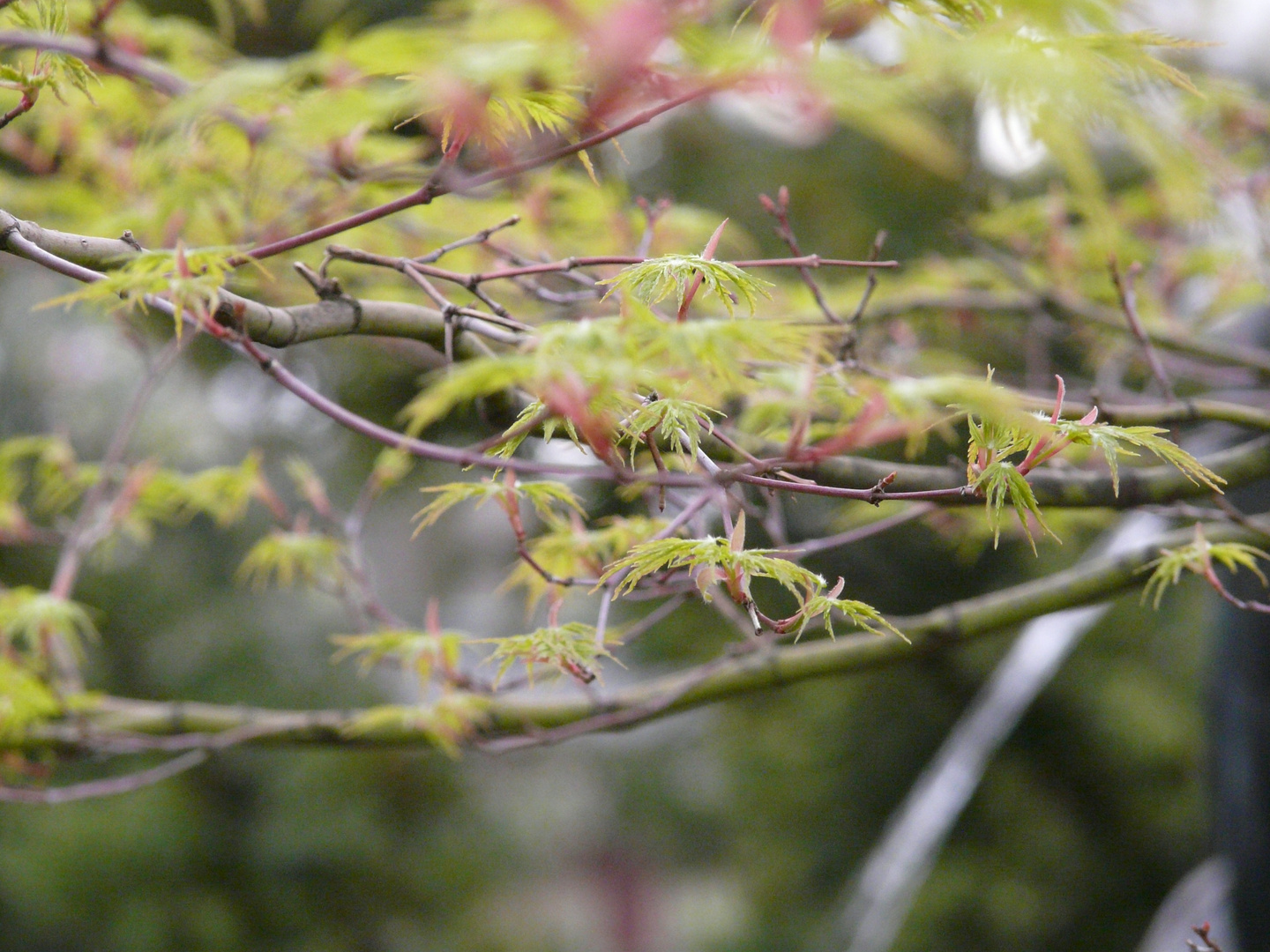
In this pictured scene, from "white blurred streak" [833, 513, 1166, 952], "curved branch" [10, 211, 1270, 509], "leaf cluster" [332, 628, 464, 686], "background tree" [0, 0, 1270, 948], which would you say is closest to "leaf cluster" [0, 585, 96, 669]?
"background tree" [0, 0, 1270, 948]

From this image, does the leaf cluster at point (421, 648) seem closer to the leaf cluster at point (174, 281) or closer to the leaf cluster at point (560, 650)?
the leaf cluster at point (560, 650)

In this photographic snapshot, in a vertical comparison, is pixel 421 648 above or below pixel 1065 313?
below

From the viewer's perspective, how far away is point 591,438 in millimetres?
470

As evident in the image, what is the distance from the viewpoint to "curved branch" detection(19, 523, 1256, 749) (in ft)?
3.30

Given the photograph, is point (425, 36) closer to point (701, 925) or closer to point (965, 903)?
point (965, 903)

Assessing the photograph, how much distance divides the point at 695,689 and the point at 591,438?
0.69 meters

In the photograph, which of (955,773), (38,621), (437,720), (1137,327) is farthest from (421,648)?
(955,773)

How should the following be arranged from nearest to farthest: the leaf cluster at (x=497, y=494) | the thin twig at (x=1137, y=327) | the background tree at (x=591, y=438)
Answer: the background tree at (x=591, y=438)
the leaf cluster at (x=497, y=494)
the thin twig at (x=1137, y=327)

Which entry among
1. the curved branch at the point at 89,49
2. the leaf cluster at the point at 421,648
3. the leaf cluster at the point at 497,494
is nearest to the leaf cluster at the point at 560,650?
the leaf cluster at the point at 497,494

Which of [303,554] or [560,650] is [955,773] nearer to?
[303,554]

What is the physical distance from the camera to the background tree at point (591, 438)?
0.54 m

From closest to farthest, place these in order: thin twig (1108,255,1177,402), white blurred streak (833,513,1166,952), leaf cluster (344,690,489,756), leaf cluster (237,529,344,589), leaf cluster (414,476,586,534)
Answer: leaf cluster (414,476,586,534), thin twig (1108,255,1177,402), leaf cluster (344,690,489,756), leaf cluster (237,529,344,589), white blurred streak (833,513,1166,952)

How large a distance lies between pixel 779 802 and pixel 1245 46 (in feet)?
10.4

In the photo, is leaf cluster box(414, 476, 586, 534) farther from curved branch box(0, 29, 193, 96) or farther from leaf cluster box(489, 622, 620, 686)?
curved branch box(0, 29, 193, 96)
